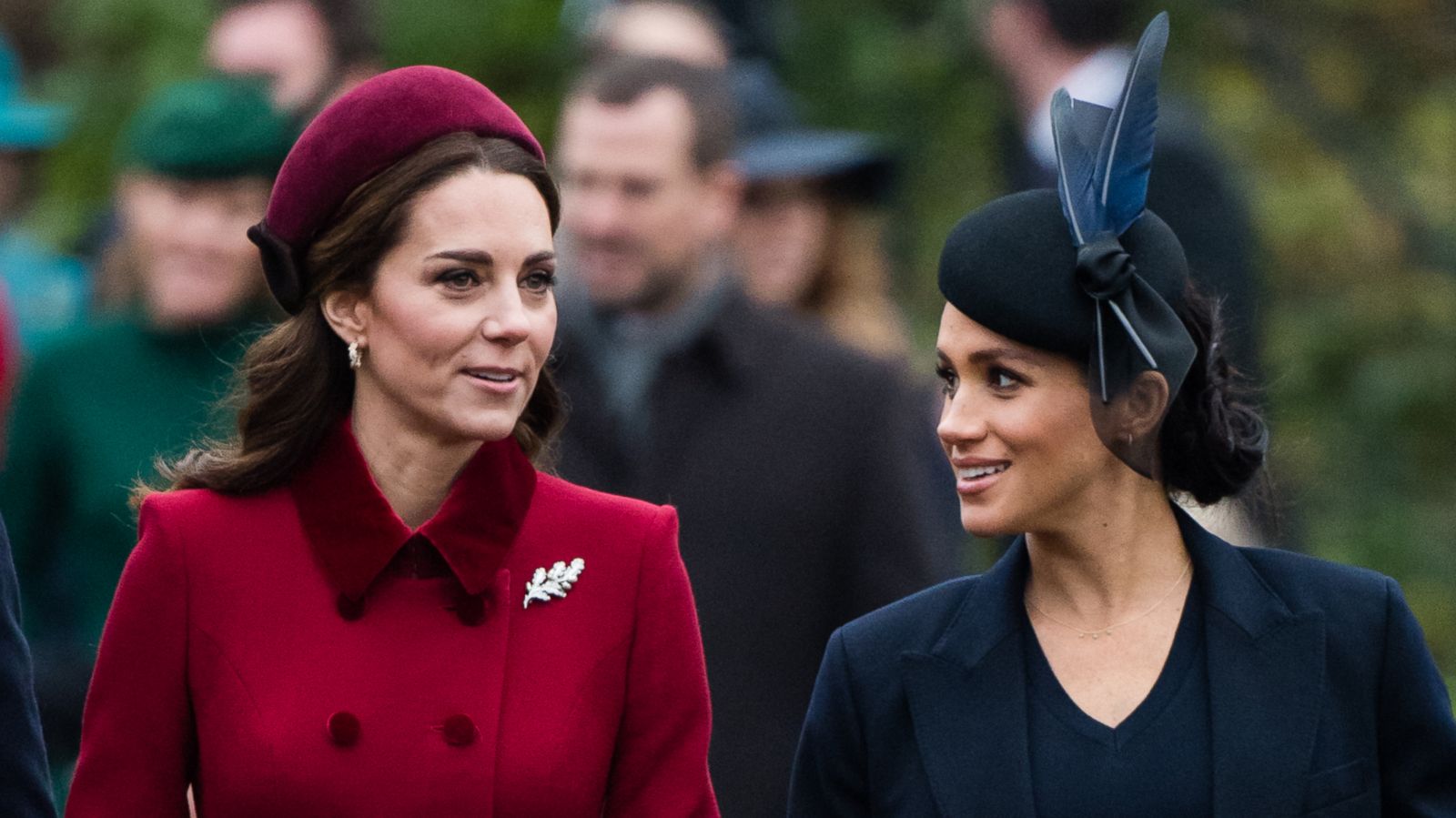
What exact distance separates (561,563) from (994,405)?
79 centimetres

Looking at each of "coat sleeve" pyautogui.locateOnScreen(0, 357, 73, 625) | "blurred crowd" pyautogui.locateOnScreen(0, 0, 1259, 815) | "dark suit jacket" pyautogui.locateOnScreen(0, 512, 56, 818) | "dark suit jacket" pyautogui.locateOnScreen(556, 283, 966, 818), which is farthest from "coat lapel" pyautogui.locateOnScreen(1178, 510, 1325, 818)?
"coat sleeve" pyautogui.locateOnScreen(0, 357, 73, 625)

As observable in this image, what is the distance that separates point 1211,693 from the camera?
483 cm

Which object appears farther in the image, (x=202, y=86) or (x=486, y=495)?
(x=202, y=86)

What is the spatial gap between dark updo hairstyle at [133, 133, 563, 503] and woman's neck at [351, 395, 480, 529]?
3.5 inches

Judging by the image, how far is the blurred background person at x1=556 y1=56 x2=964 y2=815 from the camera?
22.7 feet

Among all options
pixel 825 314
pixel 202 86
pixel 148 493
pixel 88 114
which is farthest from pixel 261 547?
pixel 88 114

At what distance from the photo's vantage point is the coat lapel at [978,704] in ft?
15.8

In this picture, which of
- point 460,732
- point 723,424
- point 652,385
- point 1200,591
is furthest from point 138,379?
point 1200,591

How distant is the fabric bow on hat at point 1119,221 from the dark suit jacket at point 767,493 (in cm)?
213

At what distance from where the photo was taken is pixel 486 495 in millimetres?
4945

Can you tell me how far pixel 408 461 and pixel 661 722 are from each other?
62 centimetres

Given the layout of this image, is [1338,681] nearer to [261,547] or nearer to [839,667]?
[839,667]


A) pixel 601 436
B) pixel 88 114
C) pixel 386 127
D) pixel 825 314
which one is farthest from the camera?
pixel 88 114

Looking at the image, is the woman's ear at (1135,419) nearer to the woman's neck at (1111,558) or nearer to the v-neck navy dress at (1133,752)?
the woman's neck at (1111,558)
